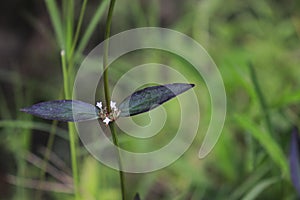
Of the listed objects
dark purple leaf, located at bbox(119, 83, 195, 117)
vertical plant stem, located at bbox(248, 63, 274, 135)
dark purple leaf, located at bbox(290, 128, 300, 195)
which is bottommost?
dark purple leaf, located at bbox(290, 128, 300, 195)

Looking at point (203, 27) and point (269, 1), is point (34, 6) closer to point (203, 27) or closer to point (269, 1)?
point (203, 27)

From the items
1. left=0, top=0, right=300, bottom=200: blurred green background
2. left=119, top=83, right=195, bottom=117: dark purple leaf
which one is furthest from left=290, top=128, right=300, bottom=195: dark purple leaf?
left=119, top=83, right=195, bottom=117: dark purple leaf

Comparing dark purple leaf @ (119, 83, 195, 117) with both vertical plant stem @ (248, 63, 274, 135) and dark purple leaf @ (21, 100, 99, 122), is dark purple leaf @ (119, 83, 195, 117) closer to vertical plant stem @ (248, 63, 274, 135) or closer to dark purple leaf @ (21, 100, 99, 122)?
dark purple leaf @ (21, 100, 99, 122)

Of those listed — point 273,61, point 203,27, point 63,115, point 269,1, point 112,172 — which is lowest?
point 63,115

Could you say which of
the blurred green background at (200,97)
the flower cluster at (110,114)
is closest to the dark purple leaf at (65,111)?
the flower cluster at (110,114)

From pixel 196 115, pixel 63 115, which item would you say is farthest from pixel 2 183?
pixel 63 115

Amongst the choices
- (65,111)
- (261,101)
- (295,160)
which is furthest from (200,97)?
(65,111)
